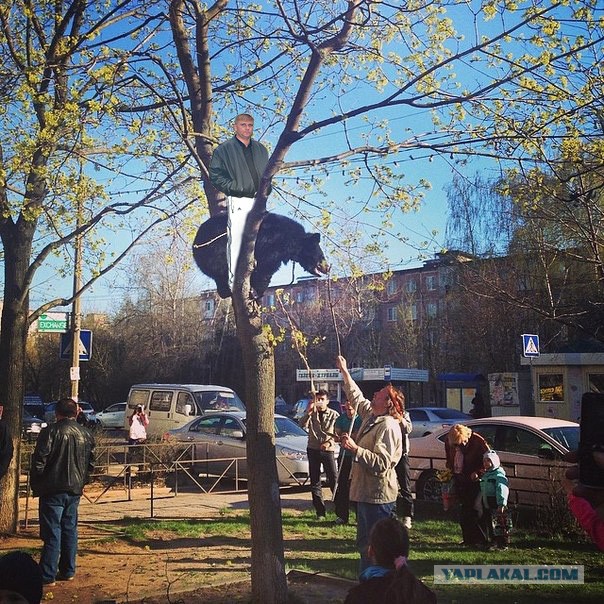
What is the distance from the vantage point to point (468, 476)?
8422 millimetres

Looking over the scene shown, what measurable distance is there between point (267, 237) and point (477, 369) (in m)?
30.3

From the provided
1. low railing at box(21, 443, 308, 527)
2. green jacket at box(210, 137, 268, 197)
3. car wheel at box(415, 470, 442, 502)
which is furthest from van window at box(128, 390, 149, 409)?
green jacket at box(210, 137, 268, 197)

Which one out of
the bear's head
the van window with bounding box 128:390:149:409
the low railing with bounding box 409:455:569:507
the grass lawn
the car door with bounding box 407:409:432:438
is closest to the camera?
the bear's head

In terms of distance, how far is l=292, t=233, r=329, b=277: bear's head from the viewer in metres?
5.74

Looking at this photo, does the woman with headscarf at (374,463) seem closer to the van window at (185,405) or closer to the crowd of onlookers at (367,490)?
the crowd of onlookers at (367,490)

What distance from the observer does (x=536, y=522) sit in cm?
922

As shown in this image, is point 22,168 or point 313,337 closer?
point 313,337

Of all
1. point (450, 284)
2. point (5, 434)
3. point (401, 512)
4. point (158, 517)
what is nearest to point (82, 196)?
point (5, 434)

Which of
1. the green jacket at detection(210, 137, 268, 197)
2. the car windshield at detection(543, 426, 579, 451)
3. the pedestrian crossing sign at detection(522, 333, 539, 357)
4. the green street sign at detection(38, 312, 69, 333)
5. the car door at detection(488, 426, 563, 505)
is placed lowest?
the car door at detection(488, 426, 563, 505)

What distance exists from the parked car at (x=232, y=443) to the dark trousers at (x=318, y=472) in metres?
2.95

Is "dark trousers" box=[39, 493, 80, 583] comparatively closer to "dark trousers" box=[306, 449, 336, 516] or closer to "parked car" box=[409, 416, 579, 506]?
"dark trousers" box=[306, 449, 336, 516]

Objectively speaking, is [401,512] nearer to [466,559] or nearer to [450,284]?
[466,559]

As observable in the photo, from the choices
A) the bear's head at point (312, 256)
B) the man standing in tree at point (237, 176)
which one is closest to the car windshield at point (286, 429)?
the bear's head at point (312, 256)

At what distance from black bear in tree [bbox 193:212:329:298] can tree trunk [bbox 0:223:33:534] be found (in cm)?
422
